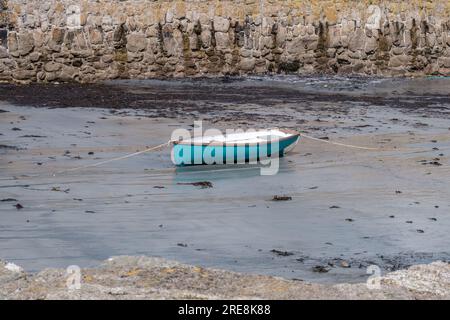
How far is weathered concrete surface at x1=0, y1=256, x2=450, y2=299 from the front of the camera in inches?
282

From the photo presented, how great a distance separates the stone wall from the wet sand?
965 millimetres

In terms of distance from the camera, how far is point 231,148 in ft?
53.3

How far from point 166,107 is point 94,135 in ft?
12.8

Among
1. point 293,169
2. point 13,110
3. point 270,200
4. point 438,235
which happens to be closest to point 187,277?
point 438,235

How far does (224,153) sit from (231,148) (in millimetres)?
143

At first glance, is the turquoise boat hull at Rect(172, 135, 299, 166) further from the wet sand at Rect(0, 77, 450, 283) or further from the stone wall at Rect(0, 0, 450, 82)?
the stone wall at Rect(0, 0, 450, 82)

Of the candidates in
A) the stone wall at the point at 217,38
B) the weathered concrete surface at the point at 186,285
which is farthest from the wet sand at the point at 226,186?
the weathered concrete surface at the point at 186,285

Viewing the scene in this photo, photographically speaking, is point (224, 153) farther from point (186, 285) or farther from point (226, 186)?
point (186, 285)

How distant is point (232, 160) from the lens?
53.5 ft

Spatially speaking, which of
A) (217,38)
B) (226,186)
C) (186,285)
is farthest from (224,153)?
(217,38)

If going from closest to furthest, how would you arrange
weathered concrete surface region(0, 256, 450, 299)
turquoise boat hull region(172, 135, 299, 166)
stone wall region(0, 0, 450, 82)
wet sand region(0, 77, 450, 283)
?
weathered concrete surface region(0, 256, 450, 299)
wet sand region(0, 77, 450, 283)
turquoise boat hull region(172, 135, 299, 166)
stone wall region(0, 0, 450, 82)

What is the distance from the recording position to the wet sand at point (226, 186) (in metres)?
10.6

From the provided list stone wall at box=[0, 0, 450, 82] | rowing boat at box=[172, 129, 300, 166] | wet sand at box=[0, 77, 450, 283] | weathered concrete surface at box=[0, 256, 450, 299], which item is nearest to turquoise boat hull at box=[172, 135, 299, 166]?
rowing boat at box=[172, 129, 300, 166]

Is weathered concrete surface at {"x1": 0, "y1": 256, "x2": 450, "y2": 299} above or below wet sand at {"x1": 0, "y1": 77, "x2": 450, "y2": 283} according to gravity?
above
